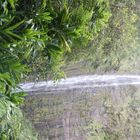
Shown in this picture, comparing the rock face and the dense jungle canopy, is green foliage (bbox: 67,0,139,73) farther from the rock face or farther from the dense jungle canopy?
the rock face

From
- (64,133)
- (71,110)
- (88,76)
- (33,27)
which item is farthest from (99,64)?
(33,27)

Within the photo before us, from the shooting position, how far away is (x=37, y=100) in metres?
5.91

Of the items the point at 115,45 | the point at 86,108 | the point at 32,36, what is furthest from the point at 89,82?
the point at 32,36

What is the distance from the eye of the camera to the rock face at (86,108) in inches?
231

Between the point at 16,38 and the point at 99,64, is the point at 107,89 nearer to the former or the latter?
the point at 99,64

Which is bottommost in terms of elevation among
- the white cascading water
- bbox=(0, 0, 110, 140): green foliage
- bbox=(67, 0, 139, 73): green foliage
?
bbox=(0, 0, 110, 140): green foliage

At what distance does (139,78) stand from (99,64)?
45.3 inches

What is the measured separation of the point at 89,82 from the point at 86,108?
576 mm

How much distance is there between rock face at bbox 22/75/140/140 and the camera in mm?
5867

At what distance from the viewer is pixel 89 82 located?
21.5ft

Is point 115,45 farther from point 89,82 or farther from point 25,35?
point 25,35

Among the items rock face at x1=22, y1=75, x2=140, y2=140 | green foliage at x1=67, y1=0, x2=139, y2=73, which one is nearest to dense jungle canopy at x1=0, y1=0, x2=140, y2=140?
green foliage at x1=67, y1=0, x2=139, y2=73

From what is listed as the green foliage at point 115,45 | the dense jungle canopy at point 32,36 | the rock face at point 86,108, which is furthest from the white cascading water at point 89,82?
the dense jungle canopy at point 32,36

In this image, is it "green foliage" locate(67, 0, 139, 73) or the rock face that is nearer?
"green foliage" locate(67, 0, 139, 73)
